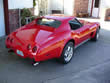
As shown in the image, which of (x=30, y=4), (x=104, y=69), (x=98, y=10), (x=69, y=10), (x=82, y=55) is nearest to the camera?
(x=104, y=69)

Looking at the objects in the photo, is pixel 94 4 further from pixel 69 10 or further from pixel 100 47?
pixel 100 47

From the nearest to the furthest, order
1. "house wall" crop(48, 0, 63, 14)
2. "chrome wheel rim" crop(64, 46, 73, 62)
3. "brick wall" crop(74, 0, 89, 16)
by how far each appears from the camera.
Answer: "chrome wheel rim" crop(64, 46, 73, 62), "brick wall" crop(74, 0, 89, 16), "house wall" crop(48, 0, 63, 14)

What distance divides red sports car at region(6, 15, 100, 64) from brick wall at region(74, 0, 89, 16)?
9884 mm

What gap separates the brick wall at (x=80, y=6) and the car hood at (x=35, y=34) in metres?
10.6

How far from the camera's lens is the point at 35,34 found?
11.9 ft

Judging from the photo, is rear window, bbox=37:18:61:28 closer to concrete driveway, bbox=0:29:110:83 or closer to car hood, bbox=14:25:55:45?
car hood, bbox=14:25:55:45

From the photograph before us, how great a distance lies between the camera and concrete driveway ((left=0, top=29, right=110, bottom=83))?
3.16 m

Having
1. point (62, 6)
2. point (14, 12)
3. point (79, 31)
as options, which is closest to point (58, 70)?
point (79, 31)

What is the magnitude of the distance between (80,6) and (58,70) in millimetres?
11619

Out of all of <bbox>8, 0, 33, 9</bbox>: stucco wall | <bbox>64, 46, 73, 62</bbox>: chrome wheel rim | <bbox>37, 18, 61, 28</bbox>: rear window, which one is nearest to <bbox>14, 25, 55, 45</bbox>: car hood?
<bbox>37, 18, 61, 28</bbox>: rear window

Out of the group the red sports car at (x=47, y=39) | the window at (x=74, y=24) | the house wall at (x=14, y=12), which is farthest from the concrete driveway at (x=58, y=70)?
the house wall at (x=14, y=12)

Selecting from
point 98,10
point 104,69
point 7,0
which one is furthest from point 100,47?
point 98,10

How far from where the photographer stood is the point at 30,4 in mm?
8047

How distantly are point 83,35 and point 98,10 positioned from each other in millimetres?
10140
